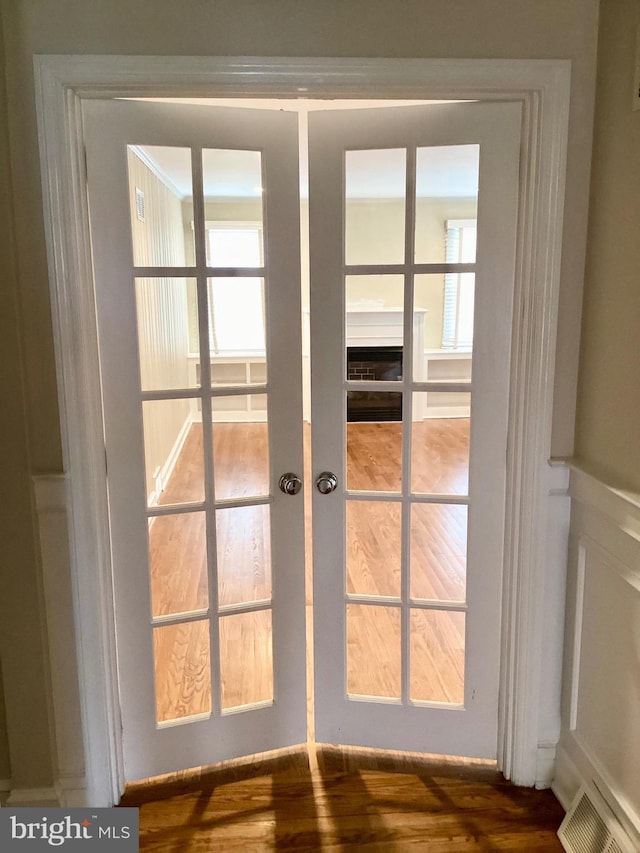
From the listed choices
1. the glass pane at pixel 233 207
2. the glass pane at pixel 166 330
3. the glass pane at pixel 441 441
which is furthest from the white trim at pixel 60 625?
the glass pane at pixel 441 441

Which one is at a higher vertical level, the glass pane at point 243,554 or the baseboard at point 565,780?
the glass pane at point 243,554

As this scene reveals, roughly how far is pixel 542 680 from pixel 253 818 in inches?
37.7

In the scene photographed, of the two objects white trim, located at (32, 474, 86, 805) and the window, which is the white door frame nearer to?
white trim, located at (32, 474, 86, 805)

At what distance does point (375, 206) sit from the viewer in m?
1.88

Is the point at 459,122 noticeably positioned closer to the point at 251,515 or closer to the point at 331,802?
the point at 251,515

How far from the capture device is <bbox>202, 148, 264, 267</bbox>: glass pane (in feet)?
5.90

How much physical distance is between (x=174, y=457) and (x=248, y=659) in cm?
85

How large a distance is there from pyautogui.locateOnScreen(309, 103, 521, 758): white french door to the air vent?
486mm

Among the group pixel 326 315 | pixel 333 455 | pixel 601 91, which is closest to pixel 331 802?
pixel 333 455

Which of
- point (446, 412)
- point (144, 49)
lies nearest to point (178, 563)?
point (446, 412)

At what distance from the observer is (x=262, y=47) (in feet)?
5.29

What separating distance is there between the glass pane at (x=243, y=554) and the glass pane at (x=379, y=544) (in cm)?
30

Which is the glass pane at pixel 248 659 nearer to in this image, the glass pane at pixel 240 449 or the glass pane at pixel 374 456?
the glass pane at pixel 240 449

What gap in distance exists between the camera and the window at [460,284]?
5.96 feet
